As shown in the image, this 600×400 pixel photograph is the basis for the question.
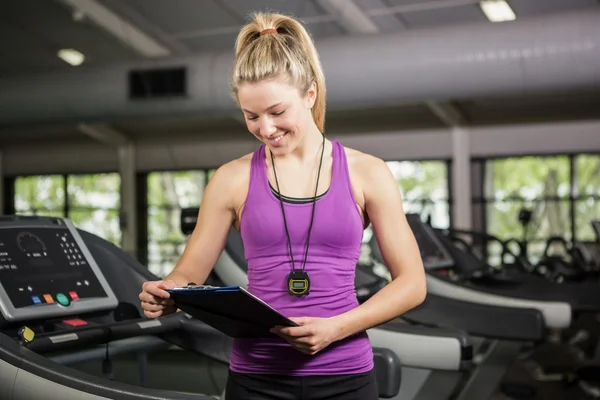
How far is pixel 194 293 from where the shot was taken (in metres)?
1.06

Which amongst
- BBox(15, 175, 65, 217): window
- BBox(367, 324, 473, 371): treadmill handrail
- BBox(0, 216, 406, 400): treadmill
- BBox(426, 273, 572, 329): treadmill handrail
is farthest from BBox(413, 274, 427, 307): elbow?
BBox(15, 175, 65, 217): window

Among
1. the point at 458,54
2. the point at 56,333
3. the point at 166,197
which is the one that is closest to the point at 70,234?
the point at 56,333

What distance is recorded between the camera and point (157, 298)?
113cm

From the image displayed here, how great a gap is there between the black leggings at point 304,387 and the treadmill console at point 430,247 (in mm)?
3433

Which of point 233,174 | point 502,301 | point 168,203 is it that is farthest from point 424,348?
point 168,203

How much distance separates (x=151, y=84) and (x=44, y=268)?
600cm

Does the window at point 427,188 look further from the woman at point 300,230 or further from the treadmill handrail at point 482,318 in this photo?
the woman at point 300,230

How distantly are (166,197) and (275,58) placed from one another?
12121 millimetres

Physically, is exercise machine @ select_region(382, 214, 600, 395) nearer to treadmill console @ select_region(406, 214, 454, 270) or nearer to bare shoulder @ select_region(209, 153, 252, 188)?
treadmill console @ select_region(406, 214, 454, 270)

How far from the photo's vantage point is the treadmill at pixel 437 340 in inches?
108

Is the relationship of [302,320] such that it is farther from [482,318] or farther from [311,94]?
[482,318]

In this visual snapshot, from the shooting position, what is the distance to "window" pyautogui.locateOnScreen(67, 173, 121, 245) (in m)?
13.3

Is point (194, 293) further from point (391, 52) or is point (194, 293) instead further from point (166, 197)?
point (166, 197)

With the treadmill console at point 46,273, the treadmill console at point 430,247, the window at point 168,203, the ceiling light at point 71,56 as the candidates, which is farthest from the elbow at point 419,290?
the window at point 168,203
